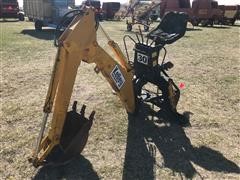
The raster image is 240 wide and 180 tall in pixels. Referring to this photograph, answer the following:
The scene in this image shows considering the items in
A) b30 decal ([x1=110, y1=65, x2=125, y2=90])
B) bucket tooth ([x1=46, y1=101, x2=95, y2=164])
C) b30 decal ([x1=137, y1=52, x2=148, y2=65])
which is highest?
b30 decal ([x1=137, y1=52, x2=148, y2=65])

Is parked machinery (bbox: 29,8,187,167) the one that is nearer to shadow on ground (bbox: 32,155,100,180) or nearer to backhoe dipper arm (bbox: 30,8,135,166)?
backhoe dipper arm (bbox: 30,8,135,166)

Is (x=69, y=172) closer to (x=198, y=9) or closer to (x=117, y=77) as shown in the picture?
(x=117, y=77)

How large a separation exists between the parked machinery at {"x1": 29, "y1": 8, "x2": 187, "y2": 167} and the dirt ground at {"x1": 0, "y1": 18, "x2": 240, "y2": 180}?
32cm

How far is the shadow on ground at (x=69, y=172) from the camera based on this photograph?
4457mm

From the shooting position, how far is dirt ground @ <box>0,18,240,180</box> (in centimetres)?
464

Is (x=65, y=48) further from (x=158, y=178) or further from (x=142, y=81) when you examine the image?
(x=142, y=81)

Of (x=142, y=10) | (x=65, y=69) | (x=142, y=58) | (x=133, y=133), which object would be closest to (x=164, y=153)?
(x=133, y=133)

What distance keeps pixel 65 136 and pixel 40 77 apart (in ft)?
16.0

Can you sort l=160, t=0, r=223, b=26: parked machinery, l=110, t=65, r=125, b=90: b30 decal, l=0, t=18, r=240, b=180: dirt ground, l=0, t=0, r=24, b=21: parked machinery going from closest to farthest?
l=0, t=18, r=240, b=180: dirt ground < l=110, t=65, r=125, b=90: b30 decal < l=160, t=0, r=223, b=26: parked machinery < l=0, t=0, r=24, b=21: parked machinery

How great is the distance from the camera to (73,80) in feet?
14.0

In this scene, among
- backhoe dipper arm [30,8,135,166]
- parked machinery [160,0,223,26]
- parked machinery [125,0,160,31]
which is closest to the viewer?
backhoe dipper arm [30,8,135,166]

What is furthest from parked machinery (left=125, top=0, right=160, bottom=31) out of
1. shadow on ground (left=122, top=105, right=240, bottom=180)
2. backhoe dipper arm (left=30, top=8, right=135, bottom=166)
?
backhoe dipper arm (left=30, top=8, right=135, bottom=166)

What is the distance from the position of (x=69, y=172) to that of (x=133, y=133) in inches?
59.3

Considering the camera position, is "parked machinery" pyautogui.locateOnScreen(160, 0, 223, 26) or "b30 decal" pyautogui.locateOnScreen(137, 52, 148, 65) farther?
"parked machinery" pyautogui.locateOnScreen(160, 0, 223, 26)
